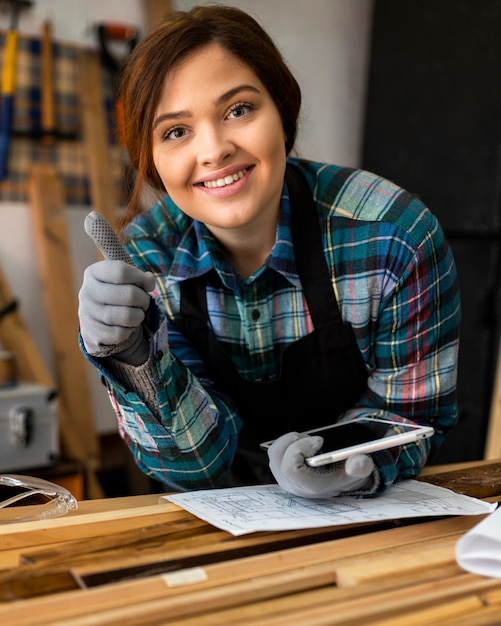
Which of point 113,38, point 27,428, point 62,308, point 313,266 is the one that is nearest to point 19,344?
point 62,308

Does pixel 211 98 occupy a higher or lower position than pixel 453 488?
higher

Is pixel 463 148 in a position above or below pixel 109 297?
above

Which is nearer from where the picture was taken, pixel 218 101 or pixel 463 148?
pixel 218 101

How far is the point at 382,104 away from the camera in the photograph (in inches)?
125

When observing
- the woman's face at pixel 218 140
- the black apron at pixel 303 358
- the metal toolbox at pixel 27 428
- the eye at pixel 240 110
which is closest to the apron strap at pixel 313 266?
the black apron at pixel 303 358

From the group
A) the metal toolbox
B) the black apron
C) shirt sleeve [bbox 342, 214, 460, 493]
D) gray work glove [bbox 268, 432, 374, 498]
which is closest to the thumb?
gray work glove [bbox 268, 432, 374, 498]

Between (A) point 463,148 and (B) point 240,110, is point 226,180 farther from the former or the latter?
(A) point 463,148

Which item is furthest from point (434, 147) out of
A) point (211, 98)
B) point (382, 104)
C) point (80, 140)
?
point (211, 98)

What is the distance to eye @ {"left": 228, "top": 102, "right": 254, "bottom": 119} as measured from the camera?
44.7 inches

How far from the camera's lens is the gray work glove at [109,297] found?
92cm

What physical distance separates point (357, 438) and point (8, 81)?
207cm

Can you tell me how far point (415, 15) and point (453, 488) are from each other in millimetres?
2402

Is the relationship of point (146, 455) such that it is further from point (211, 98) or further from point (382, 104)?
point (382, 104)

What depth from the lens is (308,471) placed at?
0.93m
